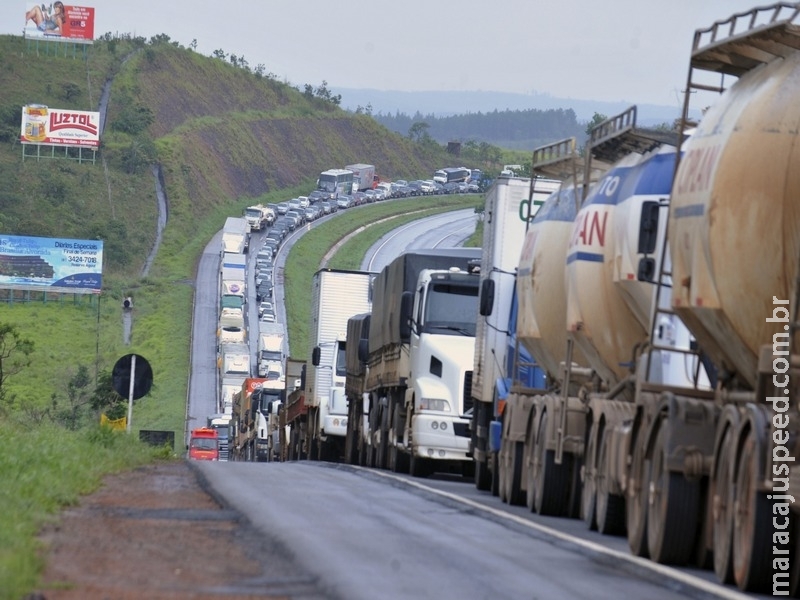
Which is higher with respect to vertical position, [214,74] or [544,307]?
[214,74]

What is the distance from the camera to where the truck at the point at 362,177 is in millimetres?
150725

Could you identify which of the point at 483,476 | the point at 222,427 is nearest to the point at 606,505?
the point at 483,476

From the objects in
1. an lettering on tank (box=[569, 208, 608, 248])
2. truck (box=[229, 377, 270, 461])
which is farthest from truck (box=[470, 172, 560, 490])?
truck (box=[229, 377, 270, 461])

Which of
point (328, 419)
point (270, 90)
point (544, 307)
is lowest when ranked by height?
point (328, 419)

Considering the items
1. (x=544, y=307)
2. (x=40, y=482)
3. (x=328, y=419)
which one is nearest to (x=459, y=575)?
(x=40, y=482)

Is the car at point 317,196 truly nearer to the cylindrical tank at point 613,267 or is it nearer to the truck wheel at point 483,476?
the truck wheel at point 483,476

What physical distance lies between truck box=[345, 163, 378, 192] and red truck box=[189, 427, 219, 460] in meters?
92.0

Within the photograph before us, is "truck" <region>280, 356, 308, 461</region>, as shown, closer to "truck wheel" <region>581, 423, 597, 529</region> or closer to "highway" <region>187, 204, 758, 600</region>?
"highway" <region>187, 204, 758, 600</region>

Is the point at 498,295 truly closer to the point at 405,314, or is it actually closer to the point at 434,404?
the point at 434,404

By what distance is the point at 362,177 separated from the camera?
152 meters

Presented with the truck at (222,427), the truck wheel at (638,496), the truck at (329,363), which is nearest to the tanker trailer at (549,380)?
the truck wheel at (638,496)

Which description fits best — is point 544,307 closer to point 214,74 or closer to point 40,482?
point 40,482

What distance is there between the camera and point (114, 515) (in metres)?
14.1

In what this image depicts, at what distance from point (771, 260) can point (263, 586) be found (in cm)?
393
